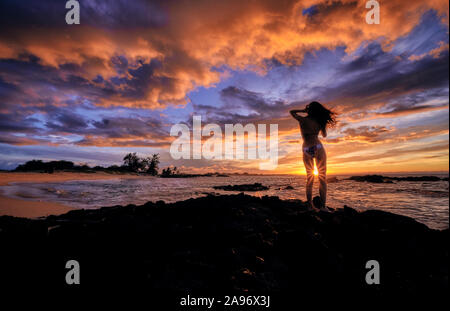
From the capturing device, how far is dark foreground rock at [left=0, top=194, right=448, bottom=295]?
8.37 ft

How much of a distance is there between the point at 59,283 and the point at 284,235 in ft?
12.3

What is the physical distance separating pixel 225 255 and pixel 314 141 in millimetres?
4797

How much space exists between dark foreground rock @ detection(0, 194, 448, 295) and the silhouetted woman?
1812mm

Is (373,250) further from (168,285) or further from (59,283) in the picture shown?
(59,283)

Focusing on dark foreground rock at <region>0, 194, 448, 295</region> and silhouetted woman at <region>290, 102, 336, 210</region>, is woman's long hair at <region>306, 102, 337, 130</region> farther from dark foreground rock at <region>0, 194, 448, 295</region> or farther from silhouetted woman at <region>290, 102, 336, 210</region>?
dark foreground rock at <region>0, 194, 448, 295</region>


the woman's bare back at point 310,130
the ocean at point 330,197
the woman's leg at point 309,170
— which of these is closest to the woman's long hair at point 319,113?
the woman's bare back at point 310,130

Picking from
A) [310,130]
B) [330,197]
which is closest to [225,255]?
[310,130]

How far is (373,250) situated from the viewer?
3.61 metres

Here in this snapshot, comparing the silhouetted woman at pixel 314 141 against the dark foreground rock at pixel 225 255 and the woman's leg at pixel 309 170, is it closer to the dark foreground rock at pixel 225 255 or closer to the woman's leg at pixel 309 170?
the woman's leg at pixel 309 170

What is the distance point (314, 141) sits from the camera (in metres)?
6.17

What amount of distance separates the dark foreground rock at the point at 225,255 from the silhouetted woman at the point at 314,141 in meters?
1.81

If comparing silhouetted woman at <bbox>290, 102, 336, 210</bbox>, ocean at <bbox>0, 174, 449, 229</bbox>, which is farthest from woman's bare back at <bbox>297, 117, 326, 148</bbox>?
ocean at <bbox>0, 174, 449, 229</bbox>

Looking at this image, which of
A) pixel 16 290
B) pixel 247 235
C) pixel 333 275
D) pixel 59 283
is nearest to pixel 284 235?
pixel 247 235
